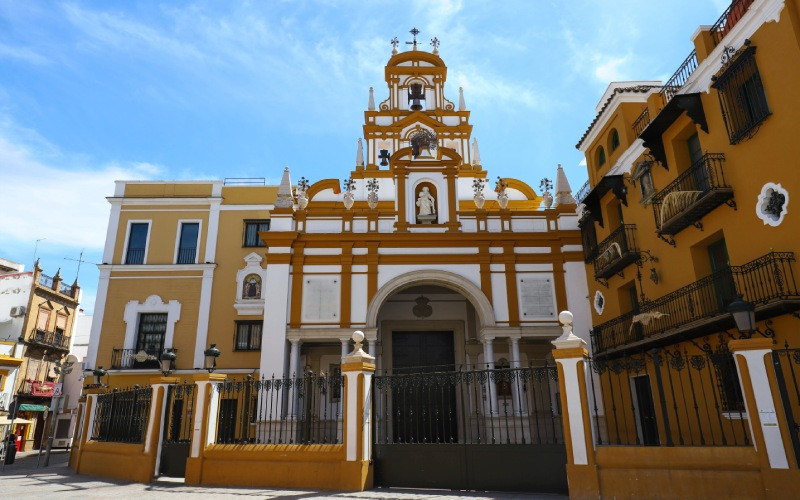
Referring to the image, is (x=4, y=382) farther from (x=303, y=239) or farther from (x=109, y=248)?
(x=303, y=239)

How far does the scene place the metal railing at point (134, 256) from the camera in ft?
67.7

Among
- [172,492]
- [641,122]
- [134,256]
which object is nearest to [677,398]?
[641,122]

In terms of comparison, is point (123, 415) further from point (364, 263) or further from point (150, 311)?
point (150, 311)

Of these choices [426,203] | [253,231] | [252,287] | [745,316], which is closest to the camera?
[745,316]

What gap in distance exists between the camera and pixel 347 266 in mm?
16188

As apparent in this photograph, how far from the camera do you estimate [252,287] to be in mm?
20438

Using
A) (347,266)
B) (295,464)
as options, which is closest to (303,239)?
(347,266)

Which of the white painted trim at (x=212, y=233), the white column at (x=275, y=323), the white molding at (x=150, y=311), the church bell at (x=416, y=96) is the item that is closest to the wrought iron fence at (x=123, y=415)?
the white column at (x=275, y=323)

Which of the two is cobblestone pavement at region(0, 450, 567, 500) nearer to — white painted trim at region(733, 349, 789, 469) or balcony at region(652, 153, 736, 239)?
white painted trim at region(733, 349, 789, 469)

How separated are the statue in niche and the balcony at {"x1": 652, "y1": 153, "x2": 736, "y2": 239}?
46.7ft

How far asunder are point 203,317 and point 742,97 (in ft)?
58.6

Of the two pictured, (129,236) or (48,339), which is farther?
(48,339)

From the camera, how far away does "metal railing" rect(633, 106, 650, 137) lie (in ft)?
44.1

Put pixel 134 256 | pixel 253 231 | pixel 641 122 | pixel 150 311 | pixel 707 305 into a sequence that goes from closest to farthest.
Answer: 1. pixel 707 305
2. pixel 641 122
3. pixel 150 311
4. pixel 134 256
5. pixel 253 231
